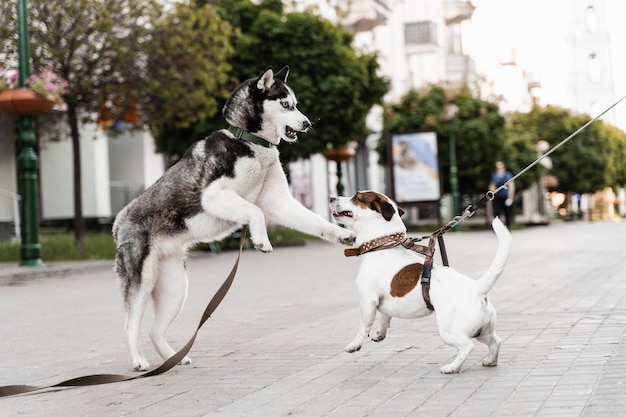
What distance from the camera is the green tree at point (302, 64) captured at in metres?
25.1

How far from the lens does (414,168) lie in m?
34.7

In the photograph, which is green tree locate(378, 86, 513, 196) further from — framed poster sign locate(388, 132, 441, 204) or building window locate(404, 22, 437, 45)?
building window locate(404, 22, 437, 45)

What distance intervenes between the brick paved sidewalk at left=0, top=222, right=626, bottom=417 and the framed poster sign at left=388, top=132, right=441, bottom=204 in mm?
21568

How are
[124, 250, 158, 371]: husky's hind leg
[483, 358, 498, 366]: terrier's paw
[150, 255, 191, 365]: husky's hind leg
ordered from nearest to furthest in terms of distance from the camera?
[483, 358, 498, 366]: terrier's paw
[124, 250, 158, 371]: husky's hind leg
[150, 255, 191, 365]: husky's hind leg

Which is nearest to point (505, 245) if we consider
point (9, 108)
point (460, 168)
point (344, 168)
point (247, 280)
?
point (247, 280)

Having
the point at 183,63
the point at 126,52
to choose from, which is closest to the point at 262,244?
the point at 126,52

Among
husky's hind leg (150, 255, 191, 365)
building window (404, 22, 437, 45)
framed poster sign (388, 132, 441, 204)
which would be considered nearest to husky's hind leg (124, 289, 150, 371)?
husky's hind leg (150, 255, 191, 365)

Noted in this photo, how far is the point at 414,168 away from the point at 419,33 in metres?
21.9

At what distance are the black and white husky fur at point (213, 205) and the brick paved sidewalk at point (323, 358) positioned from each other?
20.4 inches

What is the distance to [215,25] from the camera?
2075 cm

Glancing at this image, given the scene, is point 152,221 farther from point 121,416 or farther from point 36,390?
point 121,416

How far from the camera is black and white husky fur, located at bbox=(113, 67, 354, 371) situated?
5.96 metres

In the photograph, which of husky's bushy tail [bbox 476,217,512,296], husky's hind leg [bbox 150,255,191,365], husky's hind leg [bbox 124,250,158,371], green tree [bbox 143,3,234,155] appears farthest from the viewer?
green tree [bbox 143,3,234,155]

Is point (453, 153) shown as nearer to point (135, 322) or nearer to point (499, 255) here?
point (135, 322)
